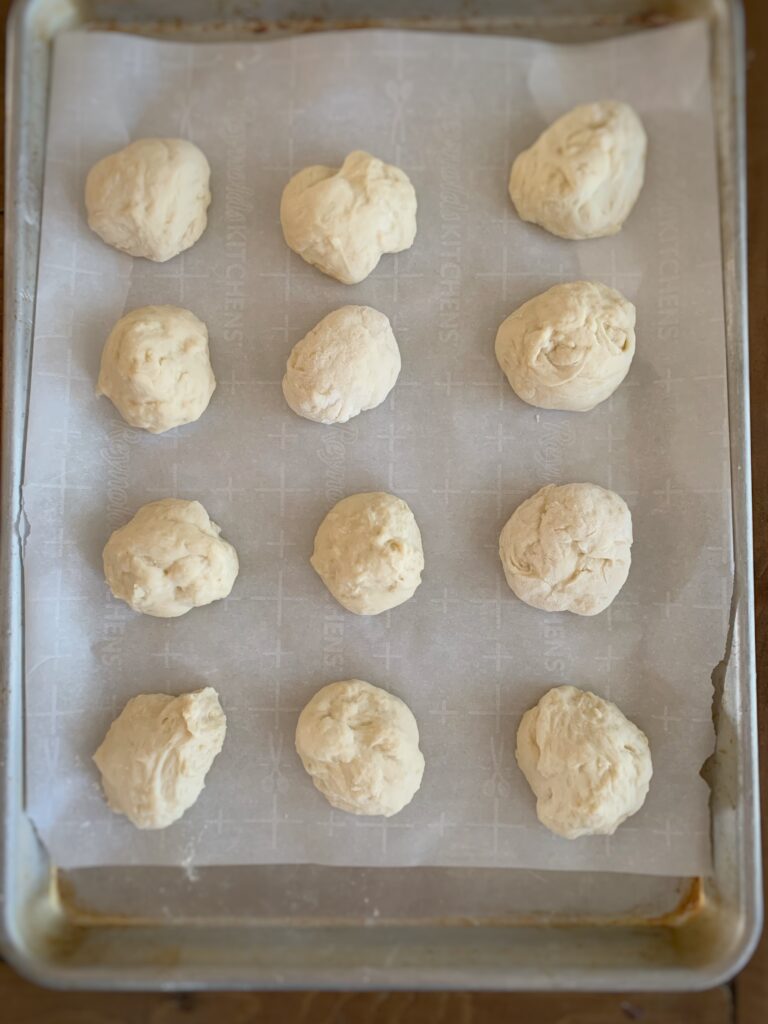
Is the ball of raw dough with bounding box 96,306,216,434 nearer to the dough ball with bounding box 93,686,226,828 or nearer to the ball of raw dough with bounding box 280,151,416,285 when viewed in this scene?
the ball of raw dough with bounding box 280,151,416,285

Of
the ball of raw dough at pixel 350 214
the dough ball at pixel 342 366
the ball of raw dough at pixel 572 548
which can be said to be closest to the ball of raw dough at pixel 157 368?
the dough ball at pixel 342 366

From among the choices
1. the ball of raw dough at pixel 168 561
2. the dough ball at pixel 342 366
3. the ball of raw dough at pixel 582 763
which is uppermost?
the dough ball at pixel 342 366

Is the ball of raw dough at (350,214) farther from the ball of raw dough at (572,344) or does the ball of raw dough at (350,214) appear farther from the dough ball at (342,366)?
the ball of raw dough at (572,344)

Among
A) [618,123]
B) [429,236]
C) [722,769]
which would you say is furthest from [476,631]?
[618,123]

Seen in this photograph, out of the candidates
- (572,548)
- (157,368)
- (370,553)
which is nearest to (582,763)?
(572,548)

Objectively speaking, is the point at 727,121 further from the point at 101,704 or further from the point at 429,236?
the point at 101,704

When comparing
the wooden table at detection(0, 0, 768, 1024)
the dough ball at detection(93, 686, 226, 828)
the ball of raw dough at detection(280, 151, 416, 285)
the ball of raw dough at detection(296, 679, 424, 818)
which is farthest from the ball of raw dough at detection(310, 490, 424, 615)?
the wooden table at detection(0, 0, 768, 1024)

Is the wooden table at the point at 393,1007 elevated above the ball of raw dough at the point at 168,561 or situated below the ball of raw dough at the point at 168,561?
below
